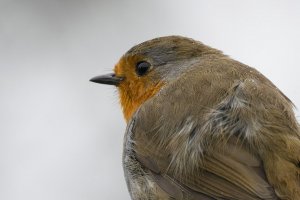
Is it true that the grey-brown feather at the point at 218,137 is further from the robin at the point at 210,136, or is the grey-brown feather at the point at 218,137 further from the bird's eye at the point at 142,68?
the bird's eye at the point at 142,68

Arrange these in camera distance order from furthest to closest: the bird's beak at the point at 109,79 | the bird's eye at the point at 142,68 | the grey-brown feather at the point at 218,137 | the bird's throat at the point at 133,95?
the bird's beak at the point at 109,79 → the bird's eye at the point at 142,68 → the bird's throat at the point at 133,95 → the grey-brown feather at the point at 218,137

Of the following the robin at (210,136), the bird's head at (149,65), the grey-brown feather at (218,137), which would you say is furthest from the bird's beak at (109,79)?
the grey-brown feather at (218,137)

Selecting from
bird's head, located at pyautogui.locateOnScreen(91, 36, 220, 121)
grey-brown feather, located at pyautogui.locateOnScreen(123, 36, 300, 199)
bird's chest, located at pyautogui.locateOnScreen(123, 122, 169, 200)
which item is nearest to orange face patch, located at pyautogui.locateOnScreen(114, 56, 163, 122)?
bird's head, located at pyautogui.locateOnScreen(91, 36, 220, 121)

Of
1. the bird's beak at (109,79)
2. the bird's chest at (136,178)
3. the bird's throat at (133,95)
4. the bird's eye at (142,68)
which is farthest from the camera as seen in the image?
the bird's beak at (109,79)

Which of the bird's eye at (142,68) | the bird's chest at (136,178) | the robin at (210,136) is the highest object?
the bird's eye at (142,68)

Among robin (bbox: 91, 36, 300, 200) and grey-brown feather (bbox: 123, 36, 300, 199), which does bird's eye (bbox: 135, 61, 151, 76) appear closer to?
robin (bbox: 91, 36, 300, 200)

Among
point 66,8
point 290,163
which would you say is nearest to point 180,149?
point 290,163

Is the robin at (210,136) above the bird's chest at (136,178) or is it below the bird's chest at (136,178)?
above

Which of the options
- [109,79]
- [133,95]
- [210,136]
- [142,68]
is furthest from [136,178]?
[109,79]
